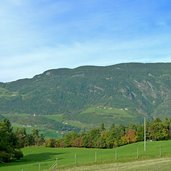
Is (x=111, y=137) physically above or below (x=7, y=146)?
above

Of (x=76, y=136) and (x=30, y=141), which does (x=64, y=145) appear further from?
(x=30, y=141)

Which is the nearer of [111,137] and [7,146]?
[7,146]

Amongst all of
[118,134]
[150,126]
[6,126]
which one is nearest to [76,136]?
[118,134]

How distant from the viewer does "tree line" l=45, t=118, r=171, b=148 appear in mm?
111125

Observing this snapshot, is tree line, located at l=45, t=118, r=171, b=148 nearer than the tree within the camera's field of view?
No

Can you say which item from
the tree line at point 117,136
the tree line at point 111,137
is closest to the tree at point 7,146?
the tree line at point 111,137

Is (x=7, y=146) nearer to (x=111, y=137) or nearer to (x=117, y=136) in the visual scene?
(x=111, y=137)

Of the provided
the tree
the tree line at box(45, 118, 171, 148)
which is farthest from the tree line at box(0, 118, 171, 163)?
the tree

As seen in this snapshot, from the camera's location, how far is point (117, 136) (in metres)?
117

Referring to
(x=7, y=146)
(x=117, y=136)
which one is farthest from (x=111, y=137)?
(x=7, y=146)

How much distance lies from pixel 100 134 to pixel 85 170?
75.7m

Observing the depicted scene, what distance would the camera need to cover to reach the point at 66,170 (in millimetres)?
49906

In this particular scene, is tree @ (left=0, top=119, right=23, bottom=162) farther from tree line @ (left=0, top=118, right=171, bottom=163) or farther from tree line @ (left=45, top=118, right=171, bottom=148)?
tree line @ (left=45, top=118, right=171, bottom=148)

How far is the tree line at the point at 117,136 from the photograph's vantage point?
111 metres
